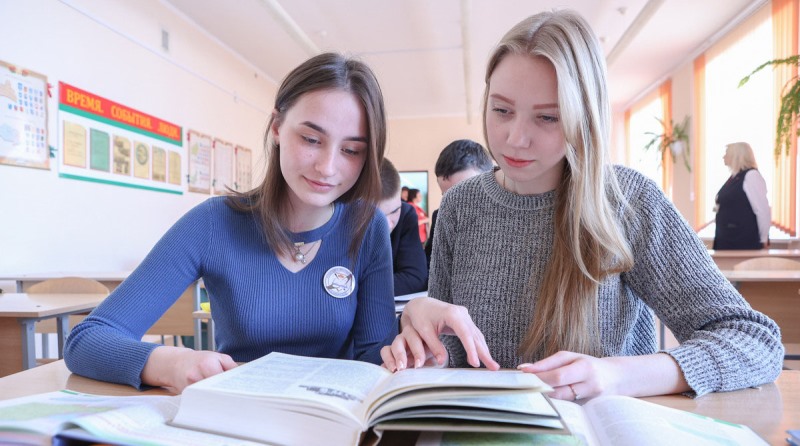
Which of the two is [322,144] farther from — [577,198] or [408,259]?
[408,259]

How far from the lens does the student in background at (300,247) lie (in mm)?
979

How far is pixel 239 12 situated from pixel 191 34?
0.52 metres

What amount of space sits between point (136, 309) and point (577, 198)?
2.50 feet

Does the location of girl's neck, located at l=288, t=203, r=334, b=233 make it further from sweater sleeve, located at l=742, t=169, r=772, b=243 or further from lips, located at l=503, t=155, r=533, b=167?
sweater sleeve, located at l=742, t=169, r=772, b=243

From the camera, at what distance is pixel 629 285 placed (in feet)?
3.17

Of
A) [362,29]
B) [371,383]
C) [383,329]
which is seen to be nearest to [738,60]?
[362,29]

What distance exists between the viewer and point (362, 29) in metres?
5.09

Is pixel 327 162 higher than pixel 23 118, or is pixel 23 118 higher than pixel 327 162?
pixel 23 118

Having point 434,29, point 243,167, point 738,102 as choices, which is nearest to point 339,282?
point 434,29

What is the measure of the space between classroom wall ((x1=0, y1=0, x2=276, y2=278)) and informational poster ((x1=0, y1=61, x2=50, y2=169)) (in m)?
0.05

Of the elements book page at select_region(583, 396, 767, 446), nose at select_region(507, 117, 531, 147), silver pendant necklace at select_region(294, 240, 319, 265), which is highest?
nose at select_region(507, 117, 531, 147)

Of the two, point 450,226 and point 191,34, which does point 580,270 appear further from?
point 191,34

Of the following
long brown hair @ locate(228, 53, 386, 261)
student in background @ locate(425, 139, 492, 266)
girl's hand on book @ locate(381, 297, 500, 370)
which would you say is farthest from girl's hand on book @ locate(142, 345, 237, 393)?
student in background @ locate(425, 139, 492, 266)

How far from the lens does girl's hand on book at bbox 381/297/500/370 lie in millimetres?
708
